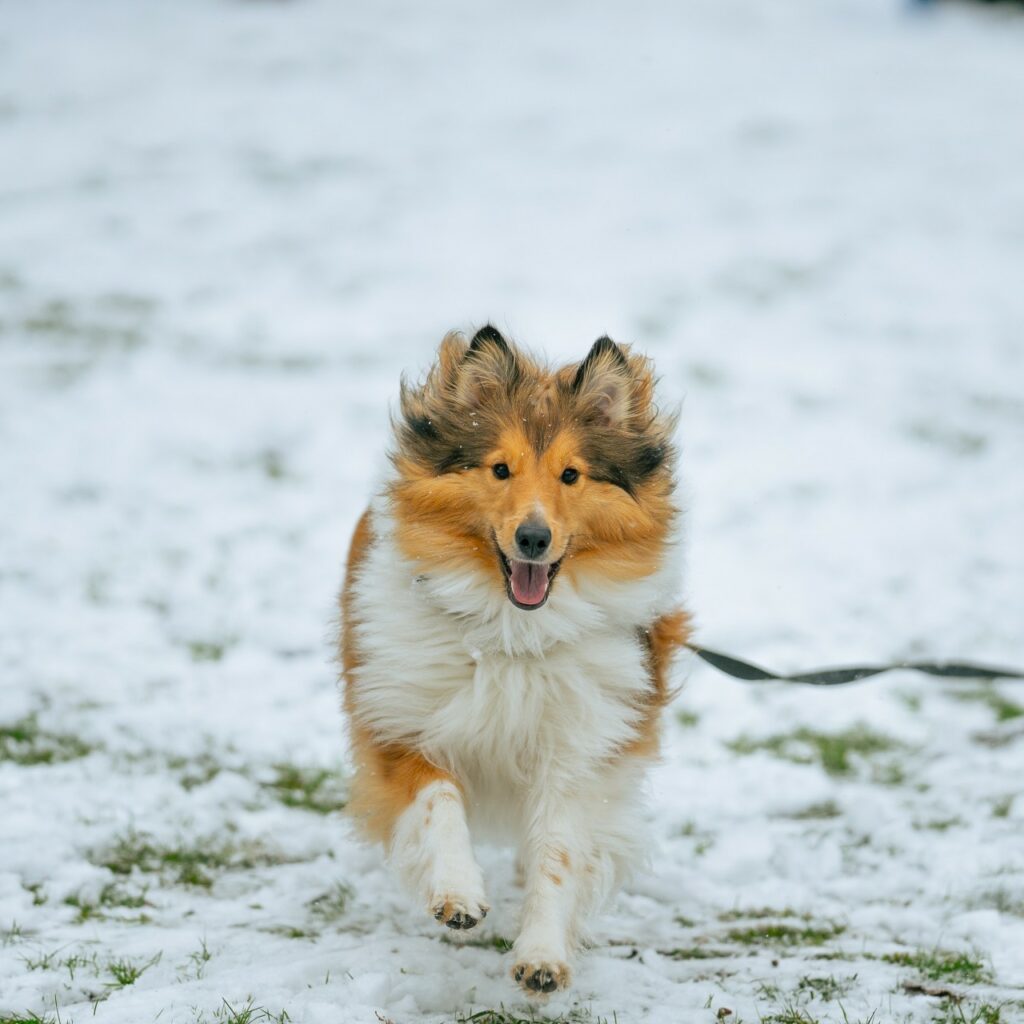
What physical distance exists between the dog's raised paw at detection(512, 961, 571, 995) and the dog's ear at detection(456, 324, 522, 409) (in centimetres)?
171

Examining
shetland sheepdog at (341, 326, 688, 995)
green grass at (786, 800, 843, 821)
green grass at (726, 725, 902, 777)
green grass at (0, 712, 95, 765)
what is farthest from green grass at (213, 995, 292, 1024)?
green grass at (726, 725, 902, 777)

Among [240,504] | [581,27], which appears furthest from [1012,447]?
[581,27]

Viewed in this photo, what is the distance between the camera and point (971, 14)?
22.7 metres

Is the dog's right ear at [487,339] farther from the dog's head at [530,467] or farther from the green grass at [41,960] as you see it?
the green grass at [41,960]

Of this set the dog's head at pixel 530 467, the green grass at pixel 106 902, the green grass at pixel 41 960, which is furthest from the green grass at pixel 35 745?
the dog's head at pixel 530 467

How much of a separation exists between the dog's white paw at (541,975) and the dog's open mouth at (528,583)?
972 mm

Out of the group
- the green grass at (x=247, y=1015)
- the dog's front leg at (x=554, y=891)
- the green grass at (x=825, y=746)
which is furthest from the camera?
the green grass at (x=825, y=746)

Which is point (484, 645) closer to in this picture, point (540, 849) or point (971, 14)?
point (540, 849)

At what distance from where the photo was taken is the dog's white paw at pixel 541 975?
3.39 m

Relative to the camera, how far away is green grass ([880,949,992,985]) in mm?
3820

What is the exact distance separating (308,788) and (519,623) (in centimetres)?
197

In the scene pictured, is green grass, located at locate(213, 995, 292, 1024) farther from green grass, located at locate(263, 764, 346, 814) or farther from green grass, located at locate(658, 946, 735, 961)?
green grass, located at locate(263, 764, 346, 814)

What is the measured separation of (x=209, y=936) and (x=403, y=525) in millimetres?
1407

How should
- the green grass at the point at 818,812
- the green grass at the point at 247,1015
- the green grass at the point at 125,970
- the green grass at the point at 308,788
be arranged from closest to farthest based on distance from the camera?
the green grass at the point at 247,1015, the green grass at the point at 125,970, the green grass at the point at 308,788, the green grass at the point at 818,812
